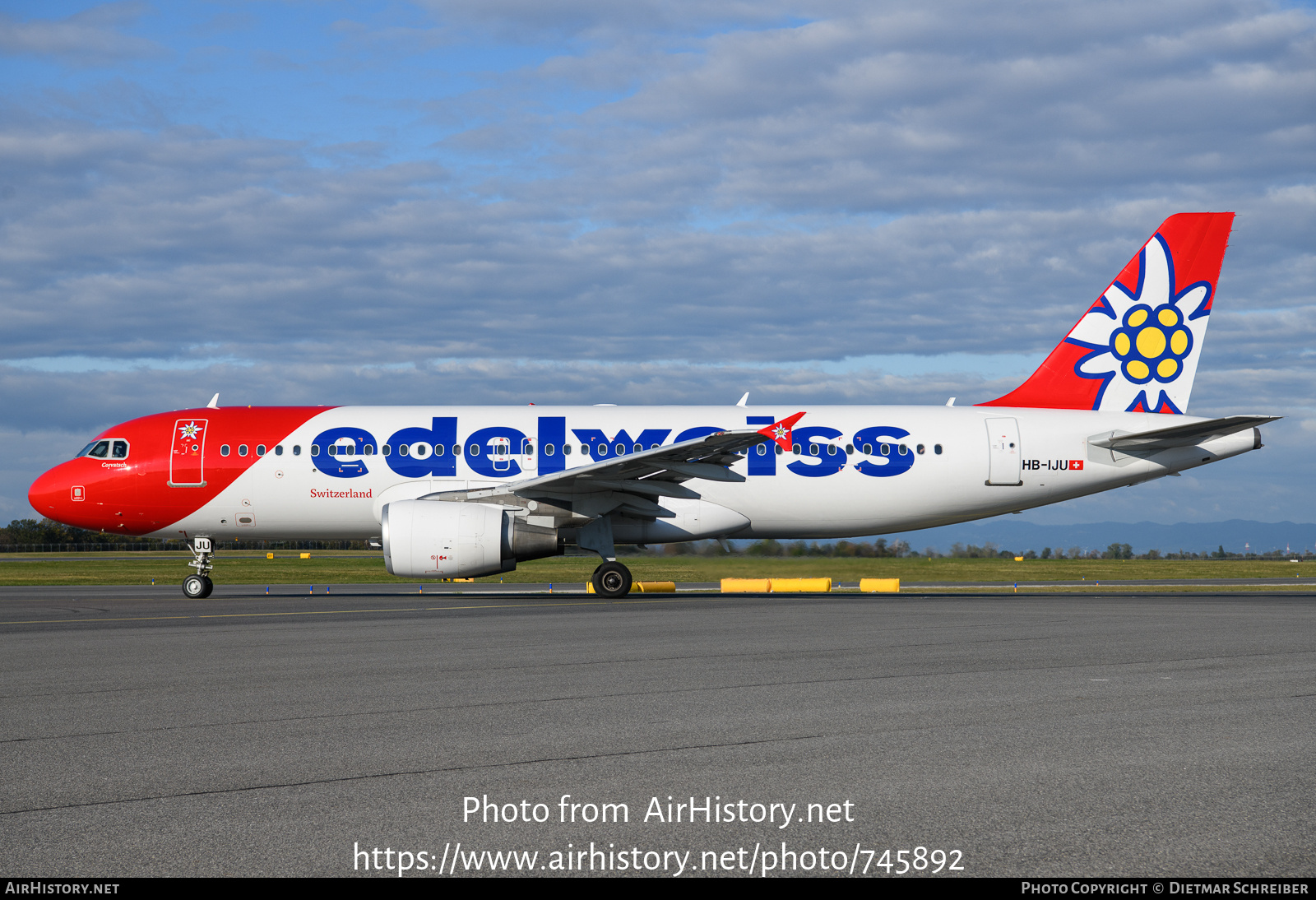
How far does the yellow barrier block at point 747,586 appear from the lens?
26453mm

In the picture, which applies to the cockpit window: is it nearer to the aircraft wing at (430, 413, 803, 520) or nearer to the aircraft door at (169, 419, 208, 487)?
the aircraft door at (169, 419, 208, 487)

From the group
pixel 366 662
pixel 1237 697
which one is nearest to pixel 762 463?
pixel 366 662

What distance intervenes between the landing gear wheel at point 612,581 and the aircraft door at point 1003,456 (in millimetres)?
8099

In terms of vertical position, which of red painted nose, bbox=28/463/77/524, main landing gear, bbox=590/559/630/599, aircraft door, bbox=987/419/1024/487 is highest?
aircraft door, bbox=987/419/1024/487

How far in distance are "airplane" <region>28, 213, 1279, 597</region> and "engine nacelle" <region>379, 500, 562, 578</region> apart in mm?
1625

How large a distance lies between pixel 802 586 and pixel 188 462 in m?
14.7

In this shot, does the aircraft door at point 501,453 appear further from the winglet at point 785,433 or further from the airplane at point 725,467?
the winglet at point 785,433

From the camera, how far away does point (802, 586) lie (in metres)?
27.1

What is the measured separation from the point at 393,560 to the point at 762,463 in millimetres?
7818

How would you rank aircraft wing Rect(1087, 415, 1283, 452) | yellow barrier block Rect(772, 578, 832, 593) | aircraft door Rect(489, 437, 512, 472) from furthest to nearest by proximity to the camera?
yellow barrier block Rect(772, 578, 832, 593) < aircraft door Rect(489, 437, 512, 472) < aircraft wing Rect(1087, 415, 1283, 452)

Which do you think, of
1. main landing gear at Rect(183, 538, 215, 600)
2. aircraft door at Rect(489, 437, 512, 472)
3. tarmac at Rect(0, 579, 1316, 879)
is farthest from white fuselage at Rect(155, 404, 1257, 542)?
tarmac at Rect(0, 579, 1316, 879)

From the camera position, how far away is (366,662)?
441 inches

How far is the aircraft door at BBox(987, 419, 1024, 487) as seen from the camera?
2314cm

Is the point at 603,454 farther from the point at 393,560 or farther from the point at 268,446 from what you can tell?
the point at 268,446
